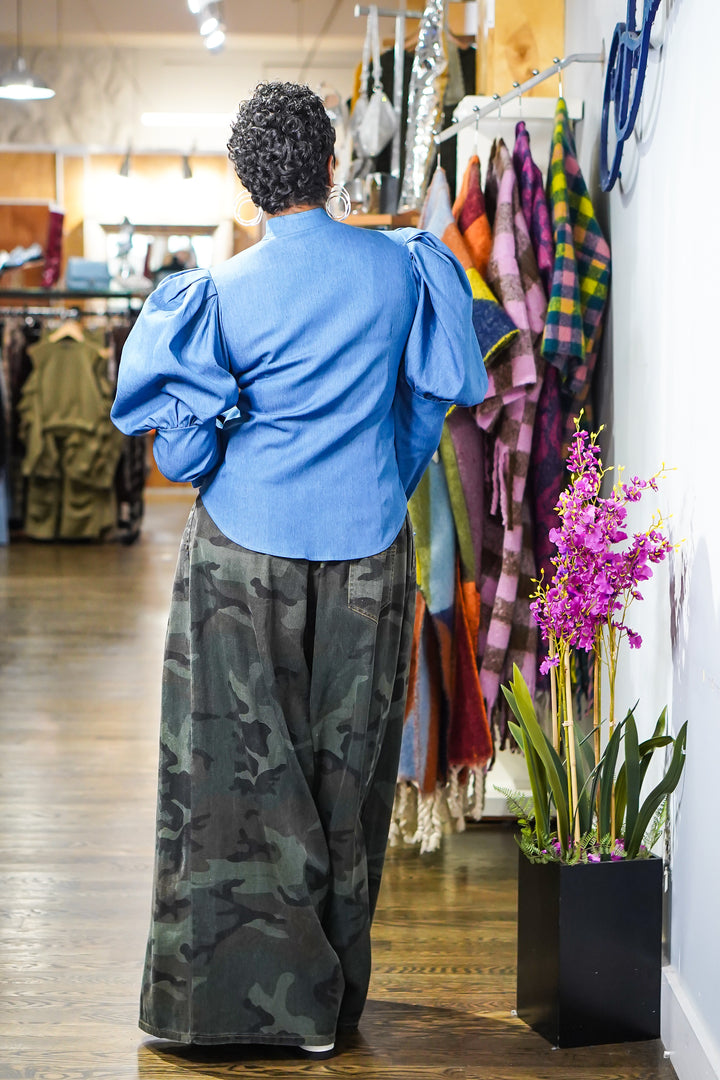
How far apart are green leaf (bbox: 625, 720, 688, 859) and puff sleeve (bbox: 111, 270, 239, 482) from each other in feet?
2.70

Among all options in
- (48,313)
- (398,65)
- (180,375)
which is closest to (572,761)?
(180,375)

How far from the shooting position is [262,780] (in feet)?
6.13

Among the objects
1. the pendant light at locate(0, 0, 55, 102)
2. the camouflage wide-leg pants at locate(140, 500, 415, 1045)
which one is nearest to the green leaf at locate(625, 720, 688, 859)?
the camouflage wide-leg pants at locate(140, 500, 415, 1045)

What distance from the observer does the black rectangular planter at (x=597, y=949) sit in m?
1.89

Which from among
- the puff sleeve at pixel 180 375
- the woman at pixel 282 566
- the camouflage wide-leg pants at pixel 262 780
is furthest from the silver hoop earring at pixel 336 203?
the camouflage wide-leg pants at pixel 262 780

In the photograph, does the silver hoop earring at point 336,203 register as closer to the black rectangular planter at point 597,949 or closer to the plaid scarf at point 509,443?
the plaid scarf at point 509,443

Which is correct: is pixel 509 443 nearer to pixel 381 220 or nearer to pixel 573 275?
pixel 573 275

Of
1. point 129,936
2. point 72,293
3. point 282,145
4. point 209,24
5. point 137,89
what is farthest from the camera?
point 137,89

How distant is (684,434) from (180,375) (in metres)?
0.78

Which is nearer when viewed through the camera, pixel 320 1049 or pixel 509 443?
pixel 320 1049

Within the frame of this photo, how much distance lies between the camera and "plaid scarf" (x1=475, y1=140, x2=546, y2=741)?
256 cm

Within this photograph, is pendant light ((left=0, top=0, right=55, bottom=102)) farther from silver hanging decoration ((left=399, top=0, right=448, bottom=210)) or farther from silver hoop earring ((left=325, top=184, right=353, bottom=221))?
silver hoop earring ((left=325, top=184, right=353, bottom=221))

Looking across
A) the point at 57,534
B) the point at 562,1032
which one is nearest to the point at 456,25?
the point at 57,534

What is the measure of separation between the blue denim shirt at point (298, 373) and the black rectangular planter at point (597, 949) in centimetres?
61
